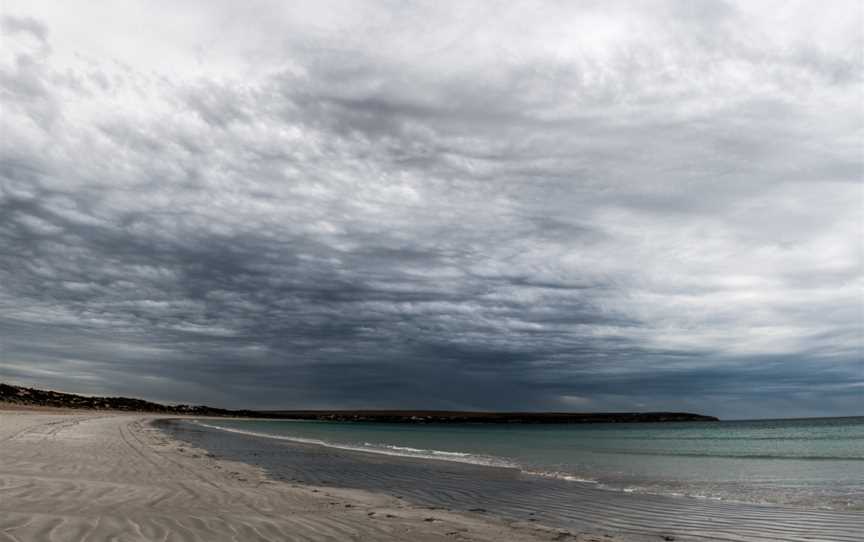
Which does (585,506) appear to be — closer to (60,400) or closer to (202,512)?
(202,512)

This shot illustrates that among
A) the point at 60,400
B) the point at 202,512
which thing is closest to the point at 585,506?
the point at 202,512

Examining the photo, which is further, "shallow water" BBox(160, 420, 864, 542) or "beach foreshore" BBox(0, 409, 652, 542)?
"shallow water" BBox(160, 420, 864, 542)

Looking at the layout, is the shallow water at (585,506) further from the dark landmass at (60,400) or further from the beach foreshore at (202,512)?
the dark landmass at (60,400)

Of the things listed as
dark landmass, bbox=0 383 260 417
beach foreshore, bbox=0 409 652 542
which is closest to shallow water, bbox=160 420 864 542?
beach foreshore, bbox=0 409 652 542

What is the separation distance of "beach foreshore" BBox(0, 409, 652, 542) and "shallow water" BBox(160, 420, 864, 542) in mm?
1375

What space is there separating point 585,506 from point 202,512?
29.0ft

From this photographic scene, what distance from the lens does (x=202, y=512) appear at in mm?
10102

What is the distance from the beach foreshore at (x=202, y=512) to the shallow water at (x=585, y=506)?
4.51 feet

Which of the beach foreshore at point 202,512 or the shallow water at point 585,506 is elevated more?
the beach foreshore at point 202,512

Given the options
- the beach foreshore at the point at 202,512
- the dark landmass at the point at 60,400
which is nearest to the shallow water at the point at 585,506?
the beach foreshore at the point at 202,512

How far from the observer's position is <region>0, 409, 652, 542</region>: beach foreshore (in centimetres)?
812

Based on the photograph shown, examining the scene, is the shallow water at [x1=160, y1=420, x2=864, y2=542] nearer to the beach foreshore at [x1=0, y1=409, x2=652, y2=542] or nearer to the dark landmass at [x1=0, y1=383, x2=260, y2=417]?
the beach foreshore at [x1=0, y1=409, x2=652, y2=542]

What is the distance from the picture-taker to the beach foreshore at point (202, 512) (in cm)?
812

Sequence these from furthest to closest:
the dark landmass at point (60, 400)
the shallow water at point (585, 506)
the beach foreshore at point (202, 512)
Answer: the dark landmass at point (60, 400)
the shallow water at point (585, 506)
the beach foreshore at point (202, 512)
